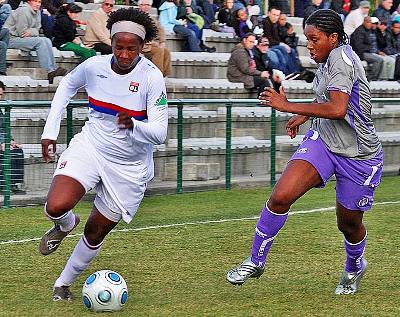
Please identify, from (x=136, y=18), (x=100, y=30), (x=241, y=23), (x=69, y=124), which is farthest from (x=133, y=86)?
(x=241, y=23)

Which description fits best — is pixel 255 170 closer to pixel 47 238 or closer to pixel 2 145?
pixel 2 145

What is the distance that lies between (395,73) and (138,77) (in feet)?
56.8

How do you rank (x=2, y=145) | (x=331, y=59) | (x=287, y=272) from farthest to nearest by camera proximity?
(x=2, y=145), (x=287, y=272), (x=331, y=59)

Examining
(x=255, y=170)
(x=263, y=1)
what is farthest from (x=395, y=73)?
(x=255, y=170)

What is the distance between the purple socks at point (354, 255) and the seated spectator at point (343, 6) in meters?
18.3

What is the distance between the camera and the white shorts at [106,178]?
7750 mm

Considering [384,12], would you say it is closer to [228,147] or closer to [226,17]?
[226,17]

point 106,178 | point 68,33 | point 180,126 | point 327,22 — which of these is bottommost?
point 180,126

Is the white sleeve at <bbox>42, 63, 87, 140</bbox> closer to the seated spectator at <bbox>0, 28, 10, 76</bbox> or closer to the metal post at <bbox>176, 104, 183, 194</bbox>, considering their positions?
the metal post at <bbox>176, 104, 183, 194</bbox>

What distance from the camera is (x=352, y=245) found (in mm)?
8195

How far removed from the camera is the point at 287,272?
932 cm

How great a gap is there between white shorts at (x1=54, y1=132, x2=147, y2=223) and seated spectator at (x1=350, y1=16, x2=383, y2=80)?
15644 mm

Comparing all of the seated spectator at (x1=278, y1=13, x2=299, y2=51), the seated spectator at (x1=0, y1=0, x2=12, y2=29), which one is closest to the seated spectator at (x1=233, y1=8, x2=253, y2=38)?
the seated spectator at (x1=278, y1=13, x2=299, y2=51)

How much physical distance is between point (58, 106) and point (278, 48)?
45.9 feet
